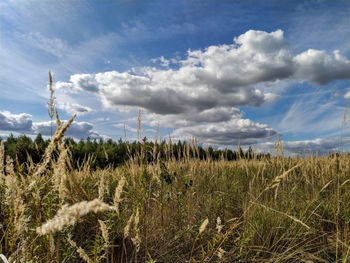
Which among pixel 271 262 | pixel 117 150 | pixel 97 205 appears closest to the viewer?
pixel 97 205

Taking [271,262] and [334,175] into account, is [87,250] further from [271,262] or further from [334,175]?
[334,175]

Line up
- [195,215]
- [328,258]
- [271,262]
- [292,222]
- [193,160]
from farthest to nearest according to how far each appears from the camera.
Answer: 1. [193,160]
2. [195,215]
3. [292,222]
4. [328,258]
5. [271,262]

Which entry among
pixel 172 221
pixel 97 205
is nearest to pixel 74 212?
pixel 97 205

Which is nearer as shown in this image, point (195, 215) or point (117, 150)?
point (195, 215)

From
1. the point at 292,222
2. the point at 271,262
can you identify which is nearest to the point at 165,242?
the point at 271,262

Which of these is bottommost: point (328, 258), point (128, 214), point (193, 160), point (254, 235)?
point (328, 258)

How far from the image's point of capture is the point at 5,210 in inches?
89.9

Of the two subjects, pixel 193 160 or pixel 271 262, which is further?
pixel 193 160

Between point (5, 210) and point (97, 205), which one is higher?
point (97, 205)

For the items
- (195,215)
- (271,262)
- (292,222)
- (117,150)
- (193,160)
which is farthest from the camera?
(117,150)

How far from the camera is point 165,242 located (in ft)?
7.98

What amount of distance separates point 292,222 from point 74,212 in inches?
106

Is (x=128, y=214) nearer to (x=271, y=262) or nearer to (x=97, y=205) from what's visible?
(x=271, y=262)

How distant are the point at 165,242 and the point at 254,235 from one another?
887 millimetres
